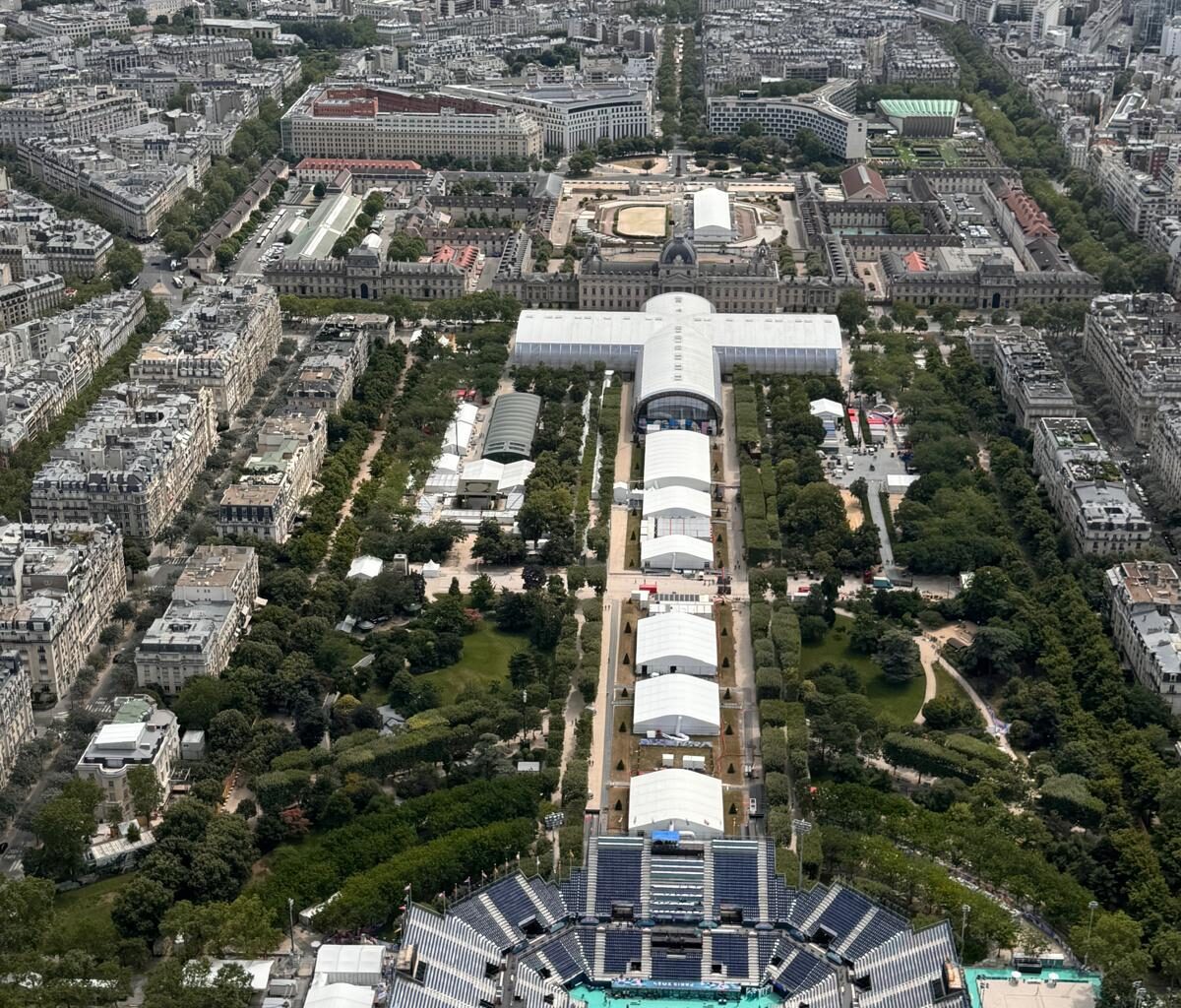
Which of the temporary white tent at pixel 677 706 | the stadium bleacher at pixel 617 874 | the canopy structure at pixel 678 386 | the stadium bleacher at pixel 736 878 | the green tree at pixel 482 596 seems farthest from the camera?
the canopy structure at pixel 678 386

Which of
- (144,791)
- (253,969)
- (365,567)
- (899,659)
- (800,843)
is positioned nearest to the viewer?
(253,969)

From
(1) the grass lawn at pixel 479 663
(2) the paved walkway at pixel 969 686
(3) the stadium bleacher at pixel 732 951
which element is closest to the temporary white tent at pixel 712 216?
(2) the paved walkway at pixel 969 686

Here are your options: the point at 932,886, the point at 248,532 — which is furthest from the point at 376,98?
the point at 932,886

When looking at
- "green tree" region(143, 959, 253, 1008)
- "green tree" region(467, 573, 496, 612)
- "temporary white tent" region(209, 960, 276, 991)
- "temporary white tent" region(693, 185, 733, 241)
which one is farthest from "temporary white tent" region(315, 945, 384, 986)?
"temporary white tent" region(693, 185, 733, 241)

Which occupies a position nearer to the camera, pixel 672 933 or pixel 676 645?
pixel 672 933

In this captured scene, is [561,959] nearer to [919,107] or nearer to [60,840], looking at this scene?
[60,840]

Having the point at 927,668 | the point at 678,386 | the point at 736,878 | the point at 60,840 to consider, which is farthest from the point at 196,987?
the point at 678,386

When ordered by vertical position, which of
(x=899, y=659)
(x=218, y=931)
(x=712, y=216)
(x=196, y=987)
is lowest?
(x=712, y=216)

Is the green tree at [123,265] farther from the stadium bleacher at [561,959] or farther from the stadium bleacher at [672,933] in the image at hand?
the stadium bleacher at [561,959]
